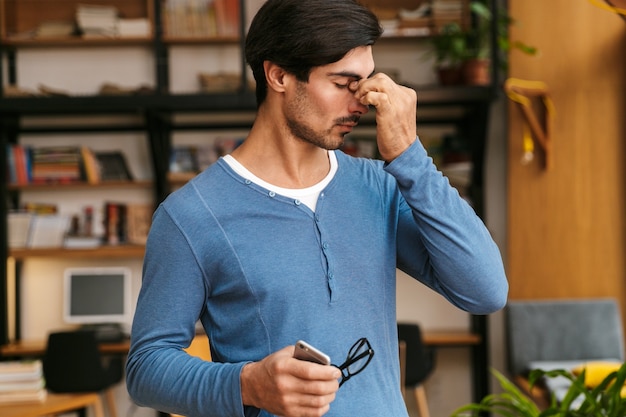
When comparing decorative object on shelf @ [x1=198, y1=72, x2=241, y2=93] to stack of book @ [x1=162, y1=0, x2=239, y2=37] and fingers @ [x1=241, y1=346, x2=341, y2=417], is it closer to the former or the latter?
stack of book @ [x1=162, y1=0, x2=239, y2=37]

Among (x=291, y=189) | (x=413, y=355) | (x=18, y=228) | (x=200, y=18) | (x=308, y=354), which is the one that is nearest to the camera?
(x=308, y=354)

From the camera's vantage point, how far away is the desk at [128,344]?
17.3 ft

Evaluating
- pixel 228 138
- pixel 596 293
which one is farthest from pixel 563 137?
pixel 228 138

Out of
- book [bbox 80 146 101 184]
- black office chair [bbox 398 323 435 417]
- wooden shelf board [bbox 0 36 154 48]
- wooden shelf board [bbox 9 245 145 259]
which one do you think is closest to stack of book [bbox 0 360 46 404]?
wooden shelf board [bbox 9 245 145 259]

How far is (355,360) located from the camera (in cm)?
121

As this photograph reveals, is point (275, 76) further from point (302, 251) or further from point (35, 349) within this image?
point (35, 349)

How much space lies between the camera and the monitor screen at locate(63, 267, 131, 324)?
5578 millimetres

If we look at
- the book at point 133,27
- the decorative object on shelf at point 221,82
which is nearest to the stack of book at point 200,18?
the book at point 133,27

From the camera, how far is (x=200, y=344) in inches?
99.4

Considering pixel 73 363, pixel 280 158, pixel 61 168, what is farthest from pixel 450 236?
pixel 61 168

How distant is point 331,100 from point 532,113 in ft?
14.0

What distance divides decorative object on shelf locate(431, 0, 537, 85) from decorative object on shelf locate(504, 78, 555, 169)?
0.16 m

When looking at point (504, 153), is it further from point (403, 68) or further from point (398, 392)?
point (398, 392)

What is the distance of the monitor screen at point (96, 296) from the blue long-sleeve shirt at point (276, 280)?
4.34m
